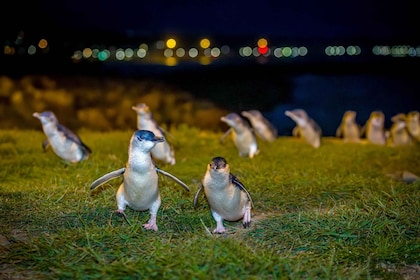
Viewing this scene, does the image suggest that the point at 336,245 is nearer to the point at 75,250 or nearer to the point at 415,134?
the point at 75,250

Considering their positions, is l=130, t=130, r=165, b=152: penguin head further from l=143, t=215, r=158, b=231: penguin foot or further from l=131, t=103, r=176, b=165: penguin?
l=131, t=103, r=176, b=165: penguin

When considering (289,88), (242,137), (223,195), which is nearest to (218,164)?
(223,195)

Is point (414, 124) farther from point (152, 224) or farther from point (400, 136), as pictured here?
point (152, 224)

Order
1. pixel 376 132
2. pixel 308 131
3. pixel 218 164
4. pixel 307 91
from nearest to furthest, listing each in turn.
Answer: pixel 218 164, pixel 308 131, pixel 376 132, pixel 307 91

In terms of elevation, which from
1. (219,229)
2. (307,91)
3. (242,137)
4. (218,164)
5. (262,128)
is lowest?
(219,229)

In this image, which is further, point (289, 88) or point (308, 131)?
point (289, 88)

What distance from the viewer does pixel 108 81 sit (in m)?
18.8

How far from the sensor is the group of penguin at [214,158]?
4938mm

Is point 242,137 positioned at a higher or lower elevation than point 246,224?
higher

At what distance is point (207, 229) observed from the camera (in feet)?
15.8

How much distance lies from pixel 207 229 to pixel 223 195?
31 cm

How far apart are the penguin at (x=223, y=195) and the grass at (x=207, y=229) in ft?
0.30

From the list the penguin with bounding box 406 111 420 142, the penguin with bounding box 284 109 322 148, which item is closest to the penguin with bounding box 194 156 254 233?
the penguin with bounding box 284 109 322 148

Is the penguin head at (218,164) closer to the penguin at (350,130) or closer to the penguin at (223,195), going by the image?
the penguin at (223,195)
